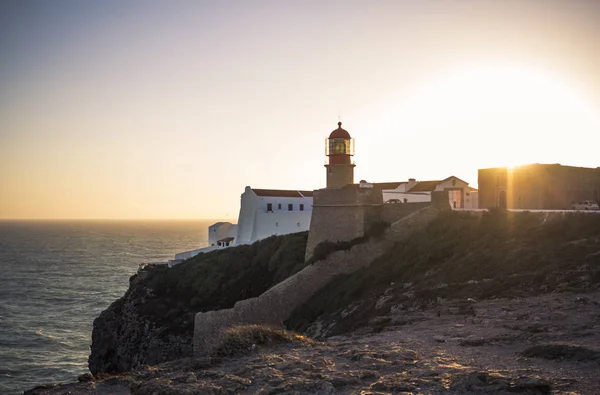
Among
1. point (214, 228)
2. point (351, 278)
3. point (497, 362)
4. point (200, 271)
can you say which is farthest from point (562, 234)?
point (214, 228)

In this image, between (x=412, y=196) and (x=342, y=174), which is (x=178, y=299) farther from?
(x=412, y=196)

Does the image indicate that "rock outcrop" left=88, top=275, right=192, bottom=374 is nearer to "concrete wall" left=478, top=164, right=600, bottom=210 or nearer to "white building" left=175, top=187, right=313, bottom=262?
"white building" left=175, top=187, right=313, bottom=262

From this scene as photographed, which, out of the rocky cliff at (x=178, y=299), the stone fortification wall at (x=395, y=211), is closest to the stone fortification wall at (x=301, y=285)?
the stone fortification wall at (x=395, y=211)

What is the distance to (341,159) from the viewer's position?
34.6m

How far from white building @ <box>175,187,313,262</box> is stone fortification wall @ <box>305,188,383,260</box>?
16.9 m

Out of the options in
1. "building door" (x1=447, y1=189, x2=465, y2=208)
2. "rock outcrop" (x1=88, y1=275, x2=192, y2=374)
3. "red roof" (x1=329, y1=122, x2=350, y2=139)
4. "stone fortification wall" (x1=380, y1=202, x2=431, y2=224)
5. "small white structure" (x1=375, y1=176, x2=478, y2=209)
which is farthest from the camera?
"small white structure" (x1=375, y1=176, x2=478, y2=209)

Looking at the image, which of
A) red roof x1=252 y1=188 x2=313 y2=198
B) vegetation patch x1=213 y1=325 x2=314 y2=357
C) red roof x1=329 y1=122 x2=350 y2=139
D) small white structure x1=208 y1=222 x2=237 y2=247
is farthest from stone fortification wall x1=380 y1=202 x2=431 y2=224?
small white structure x1=208 y1=222 x2=237 y2=247

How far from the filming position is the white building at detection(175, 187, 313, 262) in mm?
46969

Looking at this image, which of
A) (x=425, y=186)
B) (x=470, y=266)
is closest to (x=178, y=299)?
(x=425, y=186)

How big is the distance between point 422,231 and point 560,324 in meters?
13.7

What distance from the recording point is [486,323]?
12.2 m

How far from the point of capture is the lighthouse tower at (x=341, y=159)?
1359 inches

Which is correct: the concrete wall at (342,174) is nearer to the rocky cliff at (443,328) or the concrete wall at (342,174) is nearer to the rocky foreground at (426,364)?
the rocky cliff at (443,328)

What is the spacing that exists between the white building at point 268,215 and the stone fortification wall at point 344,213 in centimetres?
1692
